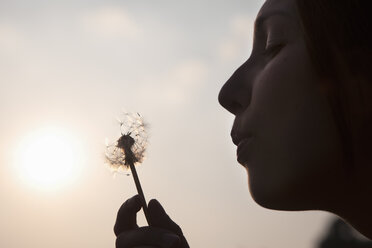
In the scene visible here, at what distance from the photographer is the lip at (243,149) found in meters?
2.12

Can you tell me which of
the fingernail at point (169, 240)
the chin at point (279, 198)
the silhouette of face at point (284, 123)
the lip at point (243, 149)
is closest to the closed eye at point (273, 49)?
the silhouette of face at point (284, 123)

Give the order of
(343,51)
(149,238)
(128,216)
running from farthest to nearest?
1. (128,216)
2. (149,238)
3. (343,51)

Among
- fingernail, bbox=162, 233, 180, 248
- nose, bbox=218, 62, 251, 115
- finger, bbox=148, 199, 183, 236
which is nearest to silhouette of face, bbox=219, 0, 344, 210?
nose, bbox=218, 62, 251, 115

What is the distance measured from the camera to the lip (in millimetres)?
2125

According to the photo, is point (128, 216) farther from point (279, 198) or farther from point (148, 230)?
point (279, 198)

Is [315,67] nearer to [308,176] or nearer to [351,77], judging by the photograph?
[351,77]

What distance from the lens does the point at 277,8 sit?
2207 millimetres

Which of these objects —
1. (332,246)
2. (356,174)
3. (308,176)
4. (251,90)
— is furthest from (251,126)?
(332,246)

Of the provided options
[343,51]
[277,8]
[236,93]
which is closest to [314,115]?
[343,51]

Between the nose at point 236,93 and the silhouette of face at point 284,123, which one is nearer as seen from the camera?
the silhouette of face at point 284,123

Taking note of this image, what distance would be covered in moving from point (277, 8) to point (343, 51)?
1.33ft

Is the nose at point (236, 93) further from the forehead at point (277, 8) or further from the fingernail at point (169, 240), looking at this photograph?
the fingernail at point (169, 240)

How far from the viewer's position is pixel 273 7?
2232mm

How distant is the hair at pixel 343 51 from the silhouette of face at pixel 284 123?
0.14ft
